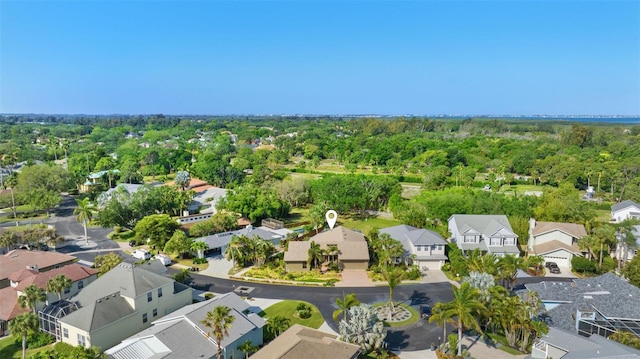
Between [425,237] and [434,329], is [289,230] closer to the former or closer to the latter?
[425,237]

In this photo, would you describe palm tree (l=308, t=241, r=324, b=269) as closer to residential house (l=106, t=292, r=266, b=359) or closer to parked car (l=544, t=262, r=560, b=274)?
residential house (l=106, t=292, r=266, b=359)

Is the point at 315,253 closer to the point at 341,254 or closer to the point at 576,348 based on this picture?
the point at 341,254

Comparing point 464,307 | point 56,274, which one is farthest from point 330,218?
point 56,274

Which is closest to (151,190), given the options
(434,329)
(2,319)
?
(2,319)

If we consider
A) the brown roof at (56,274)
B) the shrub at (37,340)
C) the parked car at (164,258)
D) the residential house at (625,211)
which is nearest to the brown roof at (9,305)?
the brown roof at (56,274)

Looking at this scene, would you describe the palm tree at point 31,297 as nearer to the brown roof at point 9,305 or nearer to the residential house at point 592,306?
the brown roof at point 9,305
